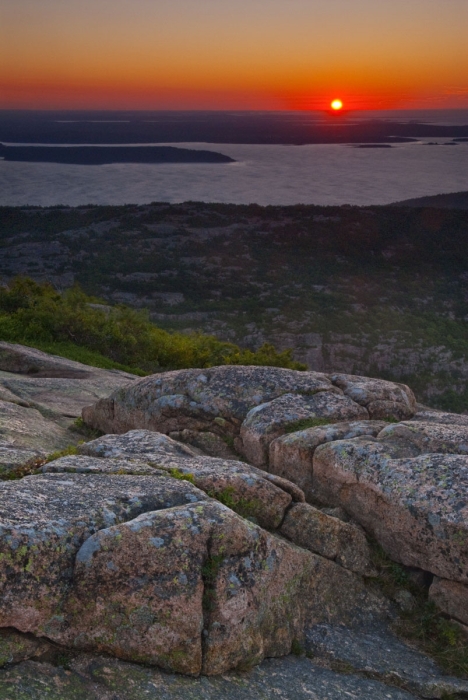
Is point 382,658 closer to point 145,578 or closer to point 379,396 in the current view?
point 145,578

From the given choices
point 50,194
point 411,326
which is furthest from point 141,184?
point 411,326

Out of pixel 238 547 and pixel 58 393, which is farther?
pixel 58 393

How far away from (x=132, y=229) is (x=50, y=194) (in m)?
46.3

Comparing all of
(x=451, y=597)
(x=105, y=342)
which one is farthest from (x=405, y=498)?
(x=105, y=342)

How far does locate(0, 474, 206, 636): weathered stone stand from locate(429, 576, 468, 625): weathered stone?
11.3ft

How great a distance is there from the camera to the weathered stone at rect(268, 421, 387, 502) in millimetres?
10133

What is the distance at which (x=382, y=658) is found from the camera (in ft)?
23.5

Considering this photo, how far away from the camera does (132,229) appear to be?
146375 mm

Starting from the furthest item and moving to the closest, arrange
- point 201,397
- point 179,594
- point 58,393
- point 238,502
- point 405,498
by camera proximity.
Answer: point 58,393
point 201,397
point 405,498
point 238,502
point 179,594

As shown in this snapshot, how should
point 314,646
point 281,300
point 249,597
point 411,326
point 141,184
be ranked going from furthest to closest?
point 141,184, point 281,300, point 411,326, point 314,646, point 249,597

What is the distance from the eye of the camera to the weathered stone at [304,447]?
10133 mm

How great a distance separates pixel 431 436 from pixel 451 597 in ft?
8.68

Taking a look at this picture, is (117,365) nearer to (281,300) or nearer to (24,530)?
(24,530)

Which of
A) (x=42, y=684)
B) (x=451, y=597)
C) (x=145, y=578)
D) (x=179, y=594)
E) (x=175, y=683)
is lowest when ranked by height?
(x=451, y=597)
